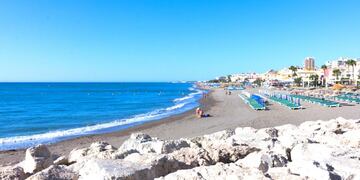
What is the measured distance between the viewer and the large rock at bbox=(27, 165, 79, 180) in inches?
154

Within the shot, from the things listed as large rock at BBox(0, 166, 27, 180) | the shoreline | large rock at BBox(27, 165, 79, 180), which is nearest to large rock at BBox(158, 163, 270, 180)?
large rock at BBox(27, 165, 79, 180)

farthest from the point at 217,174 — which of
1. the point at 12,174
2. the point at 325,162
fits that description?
the point at 12,174

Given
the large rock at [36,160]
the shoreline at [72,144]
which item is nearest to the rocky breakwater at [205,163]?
the large rock at [36,160]

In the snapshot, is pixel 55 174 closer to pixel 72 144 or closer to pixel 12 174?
pixel 12 174

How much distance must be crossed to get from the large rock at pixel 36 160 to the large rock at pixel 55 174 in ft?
3.89

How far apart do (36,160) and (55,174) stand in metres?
1.47

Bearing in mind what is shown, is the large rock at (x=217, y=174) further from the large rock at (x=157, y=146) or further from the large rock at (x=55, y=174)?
the large rock at (x=157, y=146)

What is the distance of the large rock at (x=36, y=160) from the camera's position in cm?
517

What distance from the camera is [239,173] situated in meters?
3.46

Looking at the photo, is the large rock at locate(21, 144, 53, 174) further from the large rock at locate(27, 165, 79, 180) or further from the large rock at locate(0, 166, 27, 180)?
the large rock at locate(27, 165, 79, 180)

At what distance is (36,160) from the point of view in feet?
17.2

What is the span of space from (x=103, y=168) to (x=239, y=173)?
1.57 meters

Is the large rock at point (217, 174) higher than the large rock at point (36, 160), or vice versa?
the large rock at point (217, 174)

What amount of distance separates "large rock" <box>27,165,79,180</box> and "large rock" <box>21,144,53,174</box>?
119cm
